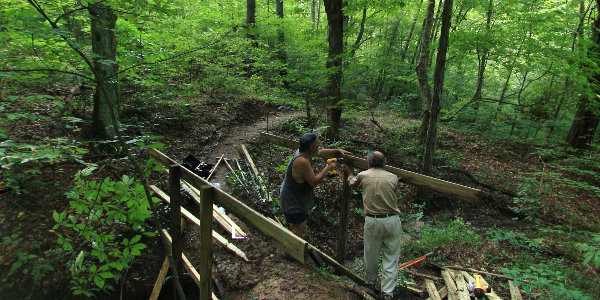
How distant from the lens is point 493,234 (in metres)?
6.53

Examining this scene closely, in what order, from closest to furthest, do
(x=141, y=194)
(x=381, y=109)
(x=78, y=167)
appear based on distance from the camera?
1. (x=141, y=194)
2. (x=78, y=167)
3. (x=381, y=109)

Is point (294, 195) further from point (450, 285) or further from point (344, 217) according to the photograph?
point (450, 285)

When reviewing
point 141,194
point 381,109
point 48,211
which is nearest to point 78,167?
point 48,211

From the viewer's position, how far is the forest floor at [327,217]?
4.24 m

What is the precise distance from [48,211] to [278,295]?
462cm

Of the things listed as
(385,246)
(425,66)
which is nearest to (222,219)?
(385,246)

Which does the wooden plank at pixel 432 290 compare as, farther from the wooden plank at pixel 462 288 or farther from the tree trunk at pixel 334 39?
the tree trunk at pixel 334 39

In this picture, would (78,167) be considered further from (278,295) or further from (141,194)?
(278,295)

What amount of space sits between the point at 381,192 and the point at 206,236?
98.5 inches

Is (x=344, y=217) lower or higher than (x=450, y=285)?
higher

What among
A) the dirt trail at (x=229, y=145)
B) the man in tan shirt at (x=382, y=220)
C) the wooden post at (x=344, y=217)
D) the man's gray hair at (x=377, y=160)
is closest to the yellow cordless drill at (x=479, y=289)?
the man in tan shirt at (x=382, y=220)

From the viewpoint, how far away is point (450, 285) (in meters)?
4.44

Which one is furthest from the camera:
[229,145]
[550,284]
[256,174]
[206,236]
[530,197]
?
[229,145]

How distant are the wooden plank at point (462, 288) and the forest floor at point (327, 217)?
33 centimetres
